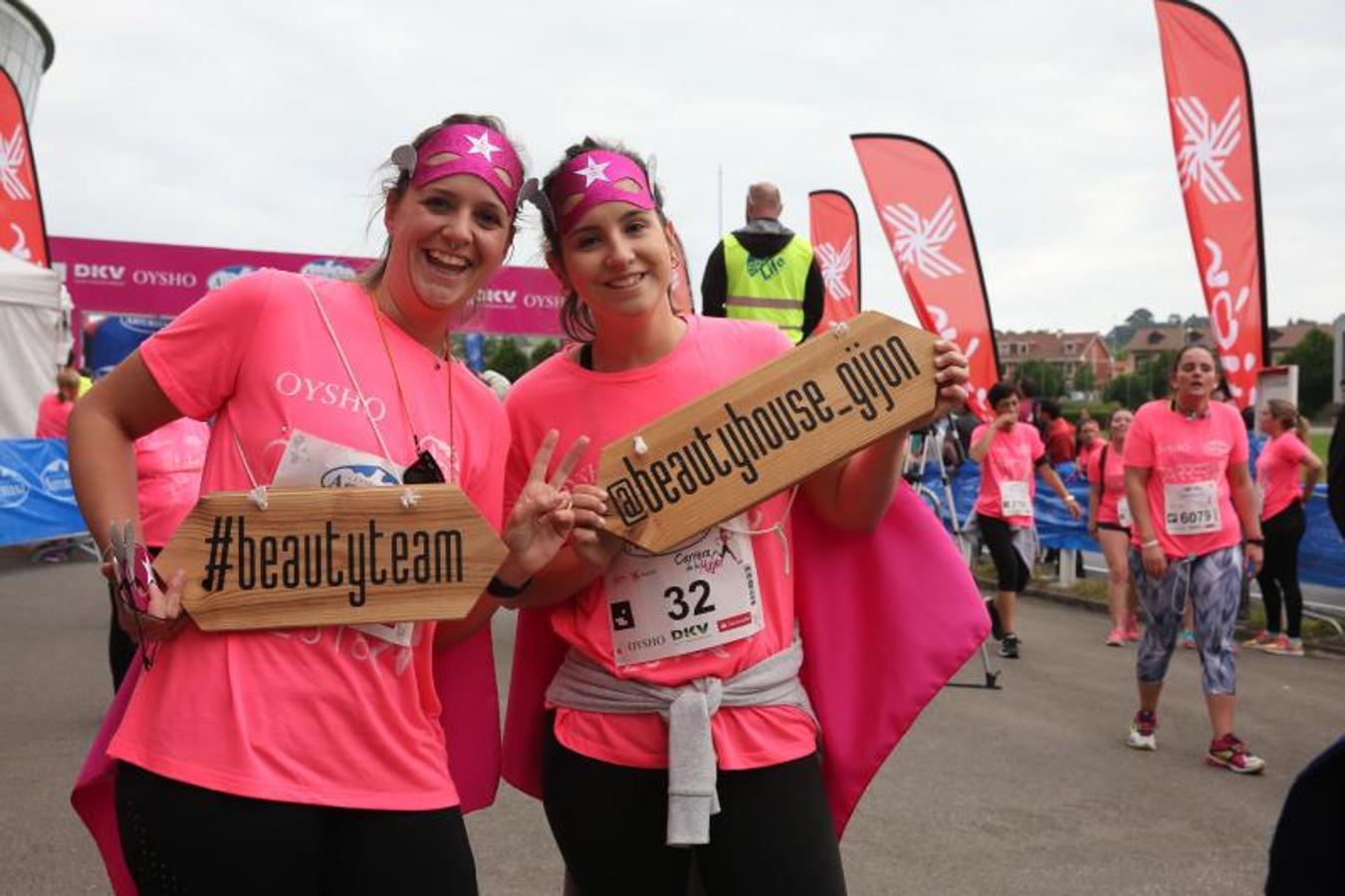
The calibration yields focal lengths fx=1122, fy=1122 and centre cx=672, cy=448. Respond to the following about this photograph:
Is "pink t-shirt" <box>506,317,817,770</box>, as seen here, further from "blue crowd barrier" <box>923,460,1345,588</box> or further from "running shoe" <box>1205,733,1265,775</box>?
"blue crowd barrier" <box>923,460,1345,588</box>

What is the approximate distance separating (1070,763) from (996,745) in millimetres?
385

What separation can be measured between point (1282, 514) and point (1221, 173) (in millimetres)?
2686

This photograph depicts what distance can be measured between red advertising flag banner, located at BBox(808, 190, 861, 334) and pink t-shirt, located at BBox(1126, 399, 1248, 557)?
11567mm

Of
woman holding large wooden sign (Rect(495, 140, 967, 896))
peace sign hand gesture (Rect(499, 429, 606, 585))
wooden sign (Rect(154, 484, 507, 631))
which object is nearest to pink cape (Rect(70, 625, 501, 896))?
woman holding large wooden sign (Rect(495, 140, 967, 896))

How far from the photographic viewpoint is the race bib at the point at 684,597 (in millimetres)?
2031

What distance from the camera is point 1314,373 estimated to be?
2977 inches

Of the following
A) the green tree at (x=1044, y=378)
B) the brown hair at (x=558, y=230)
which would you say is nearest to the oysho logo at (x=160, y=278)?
the brown hair at (x=558, y=230)

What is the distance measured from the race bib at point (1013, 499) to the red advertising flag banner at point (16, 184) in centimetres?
1137

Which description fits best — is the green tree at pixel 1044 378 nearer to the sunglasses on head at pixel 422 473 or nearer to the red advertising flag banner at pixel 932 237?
the red advertising flag banner at pixel 932 237

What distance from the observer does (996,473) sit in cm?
866

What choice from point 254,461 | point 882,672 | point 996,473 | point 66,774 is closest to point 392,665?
point 254,461

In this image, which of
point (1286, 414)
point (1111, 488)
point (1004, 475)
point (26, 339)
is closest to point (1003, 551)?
point (1004, 475)

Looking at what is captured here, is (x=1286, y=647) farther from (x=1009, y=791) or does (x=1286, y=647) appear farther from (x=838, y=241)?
(x=838, y=241)

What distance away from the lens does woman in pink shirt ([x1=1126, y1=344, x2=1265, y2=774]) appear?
5379 mm
